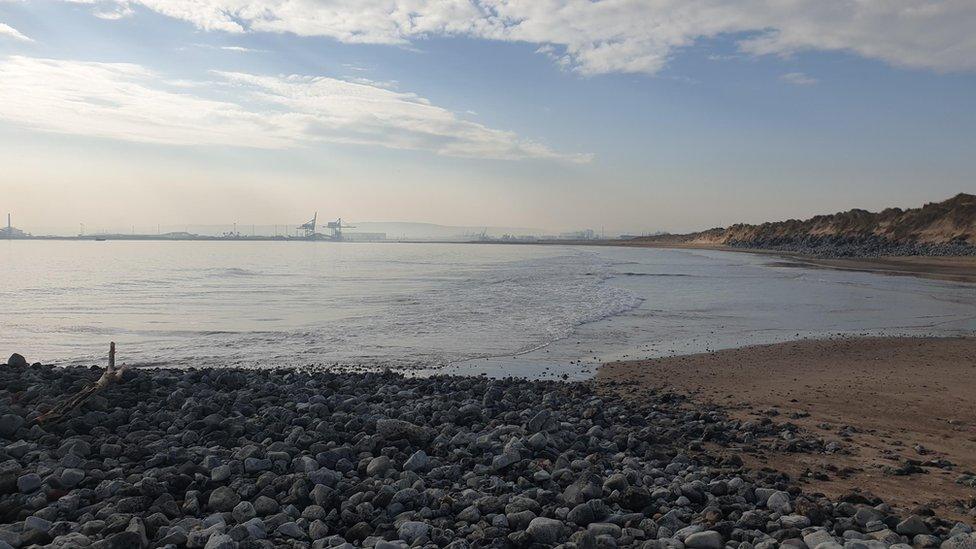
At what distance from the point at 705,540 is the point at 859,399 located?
20.5 ft

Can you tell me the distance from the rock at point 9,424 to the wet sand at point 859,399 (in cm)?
743

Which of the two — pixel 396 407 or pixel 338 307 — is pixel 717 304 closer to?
pixel 338 307

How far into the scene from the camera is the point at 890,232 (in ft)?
227

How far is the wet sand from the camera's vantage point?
592 cm

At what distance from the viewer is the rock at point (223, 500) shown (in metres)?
→ 4.79

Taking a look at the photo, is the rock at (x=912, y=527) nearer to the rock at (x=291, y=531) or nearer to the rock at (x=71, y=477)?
the rock at (x=291, y=531)

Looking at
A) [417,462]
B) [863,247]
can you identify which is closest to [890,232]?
[863,247]

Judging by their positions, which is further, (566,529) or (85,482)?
(85,482)

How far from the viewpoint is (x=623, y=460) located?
5957mm

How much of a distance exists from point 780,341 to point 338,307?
44.9 ft

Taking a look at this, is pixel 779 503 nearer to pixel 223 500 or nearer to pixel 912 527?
pixel 912 527

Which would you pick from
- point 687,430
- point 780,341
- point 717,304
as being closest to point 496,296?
point 717,304

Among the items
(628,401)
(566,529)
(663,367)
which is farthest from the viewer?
(663,367)

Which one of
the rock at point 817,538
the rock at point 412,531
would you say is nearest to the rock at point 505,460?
the rock at point 412,531
